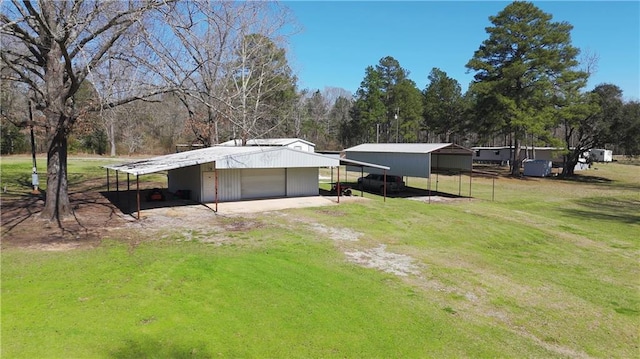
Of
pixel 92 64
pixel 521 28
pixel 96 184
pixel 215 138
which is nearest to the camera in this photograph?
pixel 92 64

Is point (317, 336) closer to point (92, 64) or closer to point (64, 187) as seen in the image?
point (92, 64)

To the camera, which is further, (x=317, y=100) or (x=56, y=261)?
(x=317, y=100)

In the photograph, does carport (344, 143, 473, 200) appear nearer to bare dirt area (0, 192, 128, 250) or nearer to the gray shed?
the gray shed

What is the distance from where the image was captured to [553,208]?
23.3 meters

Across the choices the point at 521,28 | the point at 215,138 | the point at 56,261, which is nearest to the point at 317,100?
the point at 521,28

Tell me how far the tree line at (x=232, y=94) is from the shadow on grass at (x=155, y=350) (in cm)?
644

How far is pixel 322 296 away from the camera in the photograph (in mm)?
8211

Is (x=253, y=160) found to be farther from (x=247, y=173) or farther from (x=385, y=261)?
(x=385, y=261)

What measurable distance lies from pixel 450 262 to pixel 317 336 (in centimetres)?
619

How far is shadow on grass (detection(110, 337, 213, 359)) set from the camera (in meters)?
5.68

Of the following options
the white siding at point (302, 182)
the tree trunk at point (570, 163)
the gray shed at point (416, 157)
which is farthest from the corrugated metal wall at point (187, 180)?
the tree trunk at point (570, 163)

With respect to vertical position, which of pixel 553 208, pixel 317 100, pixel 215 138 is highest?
pixel 317 100

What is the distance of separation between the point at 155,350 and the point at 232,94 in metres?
27.3

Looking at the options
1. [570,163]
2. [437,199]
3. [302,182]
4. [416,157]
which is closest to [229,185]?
[302,182]
